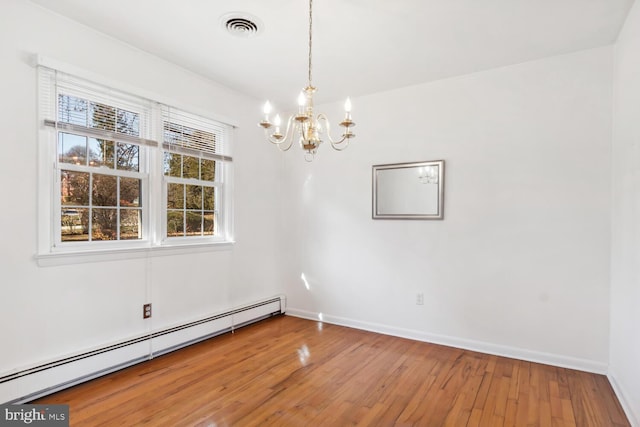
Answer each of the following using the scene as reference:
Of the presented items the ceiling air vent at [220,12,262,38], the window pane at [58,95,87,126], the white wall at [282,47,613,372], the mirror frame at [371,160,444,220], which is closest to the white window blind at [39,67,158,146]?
the window pane at [58,95,87,126]

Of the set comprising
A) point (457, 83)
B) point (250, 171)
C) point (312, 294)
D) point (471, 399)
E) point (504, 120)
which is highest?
point (457, 83)

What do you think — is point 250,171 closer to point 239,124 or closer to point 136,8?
point 239,124

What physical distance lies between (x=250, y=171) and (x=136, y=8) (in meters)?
2.00

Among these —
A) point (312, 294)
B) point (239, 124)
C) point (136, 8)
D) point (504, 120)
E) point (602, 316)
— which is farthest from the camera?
point (312, 294)

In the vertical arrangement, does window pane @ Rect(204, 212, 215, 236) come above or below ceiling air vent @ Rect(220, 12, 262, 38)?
below

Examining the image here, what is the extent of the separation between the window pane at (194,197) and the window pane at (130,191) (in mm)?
505

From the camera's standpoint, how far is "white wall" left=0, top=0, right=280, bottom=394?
89.3 inches

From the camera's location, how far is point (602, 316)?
284cm

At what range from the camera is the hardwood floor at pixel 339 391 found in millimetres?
2188

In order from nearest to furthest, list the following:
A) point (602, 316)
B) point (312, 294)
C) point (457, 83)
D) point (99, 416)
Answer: point (99, 416) < point (602, 316) < point (457, 83) < point (312, 294)

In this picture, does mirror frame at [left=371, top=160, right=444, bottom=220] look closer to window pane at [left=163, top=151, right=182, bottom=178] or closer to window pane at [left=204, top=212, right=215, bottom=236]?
window pane at [left=204, top=212, right=215, bottom=236]

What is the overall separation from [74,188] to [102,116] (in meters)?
0.62

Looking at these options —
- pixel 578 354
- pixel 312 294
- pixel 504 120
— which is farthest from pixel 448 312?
pixel 504 120

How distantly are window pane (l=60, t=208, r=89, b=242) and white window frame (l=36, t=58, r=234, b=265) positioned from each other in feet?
0.11
